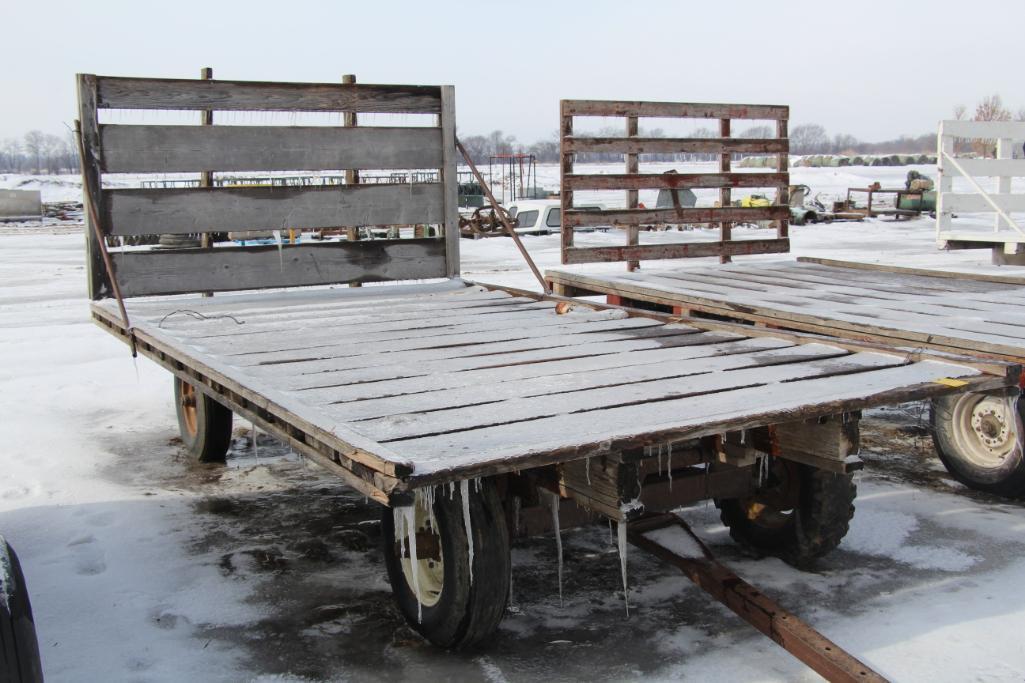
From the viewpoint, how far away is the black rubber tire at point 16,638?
2.87 m

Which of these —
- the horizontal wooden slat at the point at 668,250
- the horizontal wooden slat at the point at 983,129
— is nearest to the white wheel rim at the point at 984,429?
the horizontal wooden slat at the point at 668,250

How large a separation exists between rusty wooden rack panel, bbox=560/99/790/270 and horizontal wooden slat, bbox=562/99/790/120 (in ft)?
0.03

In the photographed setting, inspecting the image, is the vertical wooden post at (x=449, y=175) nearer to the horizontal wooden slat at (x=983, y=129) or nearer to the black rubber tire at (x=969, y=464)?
the black rubber tire at (x=969, y=464)

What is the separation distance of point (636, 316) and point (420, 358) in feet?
5.61

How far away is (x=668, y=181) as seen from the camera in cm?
1106

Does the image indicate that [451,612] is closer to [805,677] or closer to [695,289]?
[805,677]

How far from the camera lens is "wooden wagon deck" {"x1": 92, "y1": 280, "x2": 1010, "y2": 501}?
3.25 metres

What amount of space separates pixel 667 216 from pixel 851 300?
155 inches

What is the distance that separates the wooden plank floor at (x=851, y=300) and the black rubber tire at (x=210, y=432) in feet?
10.7

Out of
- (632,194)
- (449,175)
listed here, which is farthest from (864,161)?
(449,175)

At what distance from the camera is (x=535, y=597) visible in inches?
178

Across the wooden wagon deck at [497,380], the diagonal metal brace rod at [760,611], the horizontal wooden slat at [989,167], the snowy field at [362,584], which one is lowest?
the snowy field at [362,584]

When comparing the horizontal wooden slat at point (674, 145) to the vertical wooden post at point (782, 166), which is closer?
the horizontal wooden slat at point (674, 145)

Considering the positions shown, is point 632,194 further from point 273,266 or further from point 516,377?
point 516,377
